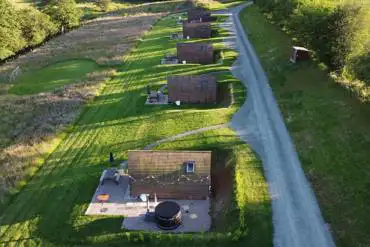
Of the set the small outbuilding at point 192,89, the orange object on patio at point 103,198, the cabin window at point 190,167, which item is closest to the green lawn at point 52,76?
the small outbuilding at point 192,89

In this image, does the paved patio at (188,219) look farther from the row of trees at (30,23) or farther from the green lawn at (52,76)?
the row of trees at (30,23)

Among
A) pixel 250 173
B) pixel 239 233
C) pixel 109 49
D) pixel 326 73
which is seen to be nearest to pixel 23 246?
pixel 239 233

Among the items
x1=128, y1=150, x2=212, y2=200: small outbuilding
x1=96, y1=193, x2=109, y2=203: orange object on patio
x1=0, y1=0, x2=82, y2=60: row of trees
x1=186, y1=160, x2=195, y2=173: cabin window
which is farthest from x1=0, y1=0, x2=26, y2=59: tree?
x1=186, y1=160, x2=195, y2=173: cabin window

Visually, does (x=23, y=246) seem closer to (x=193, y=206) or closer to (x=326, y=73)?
(x=193, y=206)

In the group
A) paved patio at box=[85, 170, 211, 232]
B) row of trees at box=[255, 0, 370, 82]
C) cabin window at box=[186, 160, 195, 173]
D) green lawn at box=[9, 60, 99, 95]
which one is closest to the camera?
paved patio at box=[85, 170, 211, 232]

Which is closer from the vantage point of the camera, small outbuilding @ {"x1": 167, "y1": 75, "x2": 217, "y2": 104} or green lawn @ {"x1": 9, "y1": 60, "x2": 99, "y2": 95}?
small outbuilding @ {"x1": 167, "y1": 75, "x2": 217, "y2": 104}

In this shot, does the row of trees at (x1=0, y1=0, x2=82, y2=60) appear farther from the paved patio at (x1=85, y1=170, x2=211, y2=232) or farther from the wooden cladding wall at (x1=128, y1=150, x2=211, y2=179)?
the wooden cladding wall at (x1=128, y1=150, x2=211, y2=179)
